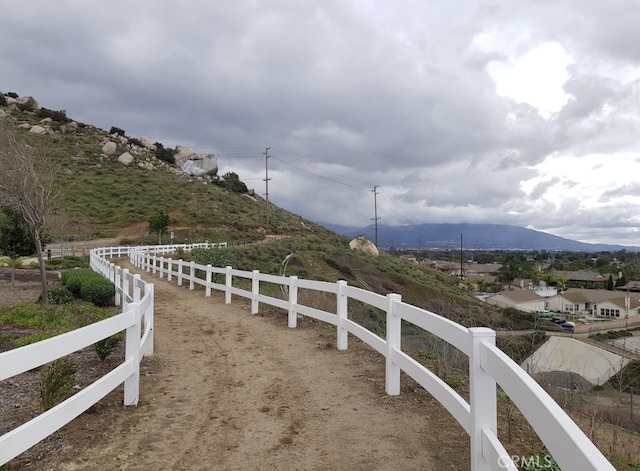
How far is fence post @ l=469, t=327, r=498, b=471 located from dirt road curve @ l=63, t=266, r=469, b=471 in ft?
3.40

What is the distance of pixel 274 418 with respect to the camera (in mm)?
5543

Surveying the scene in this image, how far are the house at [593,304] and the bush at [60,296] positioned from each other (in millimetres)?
64673

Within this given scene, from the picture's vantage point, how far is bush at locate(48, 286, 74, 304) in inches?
593

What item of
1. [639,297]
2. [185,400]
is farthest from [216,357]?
[639,297]

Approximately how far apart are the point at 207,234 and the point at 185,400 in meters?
52.4

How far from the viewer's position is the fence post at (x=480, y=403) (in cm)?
335

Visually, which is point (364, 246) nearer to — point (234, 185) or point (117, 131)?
point (234, 185)

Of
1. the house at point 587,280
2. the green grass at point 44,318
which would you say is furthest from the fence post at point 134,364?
the house at point 587,280

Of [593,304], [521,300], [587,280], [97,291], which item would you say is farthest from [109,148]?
[587,280]

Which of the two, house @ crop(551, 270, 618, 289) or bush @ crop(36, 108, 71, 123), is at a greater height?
bush @ crop(36, 108, 71, 123)

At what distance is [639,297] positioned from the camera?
7381 centimetres

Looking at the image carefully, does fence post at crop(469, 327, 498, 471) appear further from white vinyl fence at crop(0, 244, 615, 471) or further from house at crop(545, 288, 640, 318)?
house at crop(545, 288, 640, 318)

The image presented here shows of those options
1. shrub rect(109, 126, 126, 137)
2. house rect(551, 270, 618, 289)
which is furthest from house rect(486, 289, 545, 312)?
shrub rect(109, 126, 126, 137)

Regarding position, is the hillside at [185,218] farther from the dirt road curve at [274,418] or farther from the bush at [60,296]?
the dirt road curve at [274,418]
